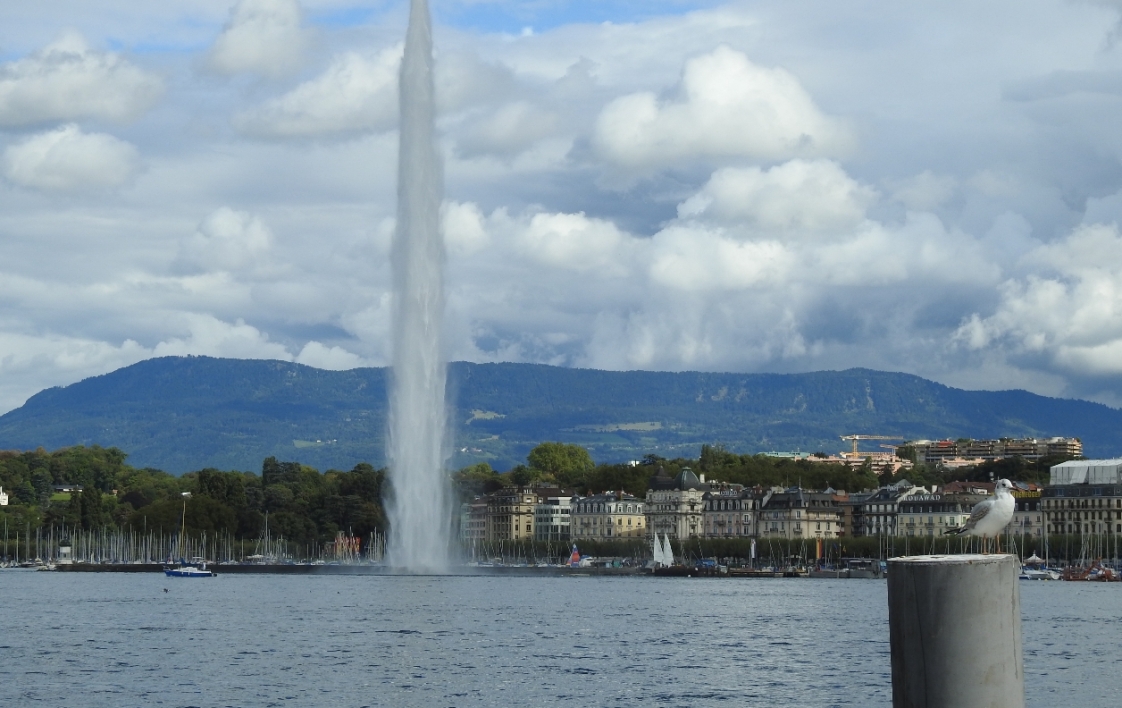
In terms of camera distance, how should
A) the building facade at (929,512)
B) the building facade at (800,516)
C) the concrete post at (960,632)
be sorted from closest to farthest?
1. the concrete post at (960,632)
2. the building facade at (929,512)
3. the building facade at (800,516)

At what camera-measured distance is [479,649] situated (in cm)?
5175

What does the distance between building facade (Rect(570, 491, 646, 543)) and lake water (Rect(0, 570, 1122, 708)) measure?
8975 centimetres

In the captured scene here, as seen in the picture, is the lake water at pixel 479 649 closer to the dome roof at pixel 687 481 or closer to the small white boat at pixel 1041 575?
the small white boat at pixel 1041 575

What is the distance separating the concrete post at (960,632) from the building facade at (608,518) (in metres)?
179

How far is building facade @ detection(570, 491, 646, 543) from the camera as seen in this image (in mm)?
186375

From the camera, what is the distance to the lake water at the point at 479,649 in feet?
127

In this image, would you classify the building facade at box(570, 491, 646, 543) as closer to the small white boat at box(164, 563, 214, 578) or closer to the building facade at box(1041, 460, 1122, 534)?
the building facade at box(1041, 460, 1122, 534)

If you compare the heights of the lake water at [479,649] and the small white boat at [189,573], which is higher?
the small white boat at [189,573]

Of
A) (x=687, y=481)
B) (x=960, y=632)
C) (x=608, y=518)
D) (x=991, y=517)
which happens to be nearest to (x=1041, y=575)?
(x=687, y=481)

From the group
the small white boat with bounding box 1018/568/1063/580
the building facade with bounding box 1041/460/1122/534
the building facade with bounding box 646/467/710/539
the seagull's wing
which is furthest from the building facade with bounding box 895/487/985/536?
the seagull's wing

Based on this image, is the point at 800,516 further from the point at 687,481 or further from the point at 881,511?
the point at 687,481

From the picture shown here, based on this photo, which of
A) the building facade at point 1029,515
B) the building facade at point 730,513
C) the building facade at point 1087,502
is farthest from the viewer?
the building facade at point 730,513

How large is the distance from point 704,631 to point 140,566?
10719cm

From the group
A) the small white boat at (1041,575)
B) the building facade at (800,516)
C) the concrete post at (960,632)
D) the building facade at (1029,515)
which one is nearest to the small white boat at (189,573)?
the building facade at (800,516)
